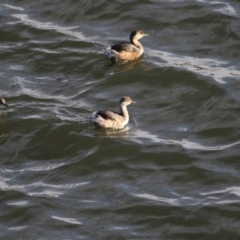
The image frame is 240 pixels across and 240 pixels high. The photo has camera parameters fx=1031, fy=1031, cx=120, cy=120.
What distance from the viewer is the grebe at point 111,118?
17.5m

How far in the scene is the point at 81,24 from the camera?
22172 mm

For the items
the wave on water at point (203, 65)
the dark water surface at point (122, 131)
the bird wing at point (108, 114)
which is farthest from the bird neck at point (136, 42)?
the bird wing at point (108, 114)

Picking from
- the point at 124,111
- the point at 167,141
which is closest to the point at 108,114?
the point at 124,111

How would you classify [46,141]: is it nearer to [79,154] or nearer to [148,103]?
[79,154]

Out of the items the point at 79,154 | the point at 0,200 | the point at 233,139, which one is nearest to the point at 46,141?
the point at 79,154

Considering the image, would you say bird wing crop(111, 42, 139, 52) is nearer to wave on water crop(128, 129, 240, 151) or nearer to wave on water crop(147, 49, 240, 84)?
wave on water crop(147, 49, 240, 84)

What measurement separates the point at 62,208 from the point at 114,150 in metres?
1.97

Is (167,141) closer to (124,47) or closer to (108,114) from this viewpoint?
(108,114)

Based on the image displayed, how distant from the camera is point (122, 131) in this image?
702 inches

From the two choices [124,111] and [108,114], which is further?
[124,111]

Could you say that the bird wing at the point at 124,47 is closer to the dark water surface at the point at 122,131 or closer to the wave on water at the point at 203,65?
the dark water surface at the point at 122,131

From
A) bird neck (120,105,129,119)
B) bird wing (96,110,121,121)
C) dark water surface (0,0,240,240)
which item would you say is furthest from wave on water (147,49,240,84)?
bird wing (96,110,121,121)

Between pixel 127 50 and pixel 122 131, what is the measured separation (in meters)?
3.00

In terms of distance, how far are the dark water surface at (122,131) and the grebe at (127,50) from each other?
166mm
